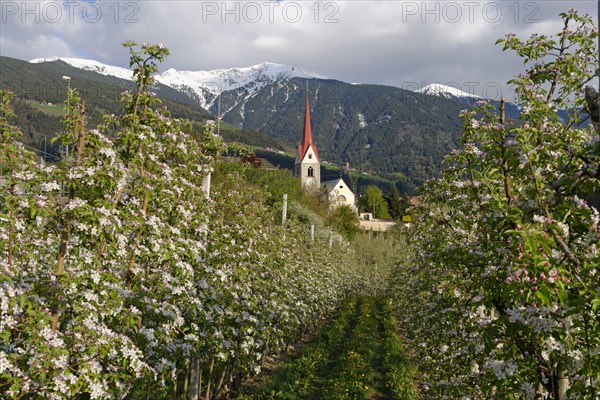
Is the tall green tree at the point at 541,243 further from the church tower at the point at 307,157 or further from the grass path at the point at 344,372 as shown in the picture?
the church tower at the point at 307,157

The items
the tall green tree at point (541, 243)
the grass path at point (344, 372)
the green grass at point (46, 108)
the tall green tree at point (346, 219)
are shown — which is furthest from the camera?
the green grass at point (46, 108)

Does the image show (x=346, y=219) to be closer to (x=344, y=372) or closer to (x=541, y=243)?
(x=344, y=372)

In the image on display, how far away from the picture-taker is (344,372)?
39.0ft

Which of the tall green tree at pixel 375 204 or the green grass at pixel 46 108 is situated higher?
the green grass at pixel 46 108

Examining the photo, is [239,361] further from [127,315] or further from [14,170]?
[14,170]

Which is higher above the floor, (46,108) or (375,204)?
(46,108)

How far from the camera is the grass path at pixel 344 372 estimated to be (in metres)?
10.5

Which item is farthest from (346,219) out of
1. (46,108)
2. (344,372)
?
(46,108)

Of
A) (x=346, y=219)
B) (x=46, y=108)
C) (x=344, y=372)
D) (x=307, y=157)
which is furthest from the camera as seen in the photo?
(x=46, y=108)

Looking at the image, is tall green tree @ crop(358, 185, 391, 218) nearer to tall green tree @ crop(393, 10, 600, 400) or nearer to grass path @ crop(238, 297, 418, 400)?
grass path @ crop(238, 297, 418, 400)

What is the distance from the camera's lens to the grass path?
10.5 meters

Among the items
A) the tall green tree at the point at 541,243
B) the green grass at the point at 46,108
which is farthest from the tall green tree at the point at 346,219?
the green grass at the point at 46,108

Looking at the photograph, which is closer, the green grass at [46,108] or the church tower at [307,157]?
the church tower at [307,157]

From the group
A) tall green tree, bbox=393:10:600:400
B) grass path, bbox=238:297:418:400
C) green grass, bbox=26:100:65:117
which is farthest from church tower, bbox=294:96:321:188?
tall green tree, bbox=393:10:600:400
